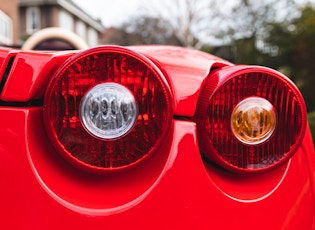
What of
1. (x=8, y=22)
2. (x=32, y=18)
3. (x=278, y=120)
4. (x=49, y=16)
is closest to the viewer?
(x=278, y=120)

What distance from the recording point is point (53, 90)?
2.95ft

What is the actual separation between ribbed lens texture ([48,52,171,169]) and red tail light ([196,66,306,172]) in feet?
0.45

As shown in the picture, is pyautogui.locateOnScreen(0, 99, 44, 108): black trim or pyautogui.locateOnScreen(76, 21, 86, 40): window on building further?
pyautogui.locateOnScreen(76, 21, 86, 40): window on building

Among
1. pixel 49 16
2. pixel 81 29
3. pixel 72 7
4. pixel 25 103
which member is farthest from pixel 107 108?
pixel 81 29

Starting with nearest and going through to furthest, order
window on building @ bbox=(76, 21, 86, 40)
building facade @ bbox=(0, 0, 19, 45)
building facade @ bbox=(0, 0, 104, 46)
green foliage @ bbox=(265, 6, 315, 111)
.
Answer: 1. green foliage @ bbox=(265, 6, 315, 111)
2. building facade @ bbox=(0, 0, 19, 45)
3. building facade @ bbox=(0, 0, 104, 46)
4. window on building @ bbox=(76, 21, 86, 40)

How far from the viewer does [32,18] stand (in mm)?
36594

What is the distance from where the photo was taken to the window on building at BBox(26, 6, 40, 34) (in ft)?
119

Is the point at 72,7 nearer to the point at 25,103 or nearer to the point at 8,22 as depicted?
the point at 8,22

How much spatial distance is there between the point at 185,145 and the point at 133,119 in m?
0.14

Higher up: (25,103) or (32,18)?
(32,18)

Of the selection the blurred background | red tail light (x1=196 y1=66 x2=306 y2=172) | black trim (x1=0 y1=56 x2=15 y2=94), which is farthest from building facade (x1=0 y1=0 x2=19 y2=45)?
red tail light (x1=196 y1=66 x2=306 y2=172)

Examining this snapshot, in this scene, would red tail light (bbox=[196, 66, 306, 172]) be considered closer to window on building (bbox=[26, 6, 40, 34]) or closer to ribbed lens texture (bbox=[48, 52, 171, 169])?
ribbed lens texture (bbox=[48, 52, 171, 169])

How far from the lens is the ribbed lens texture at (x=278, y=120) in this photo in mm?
1013

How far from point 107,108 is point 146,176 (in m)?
0.20
